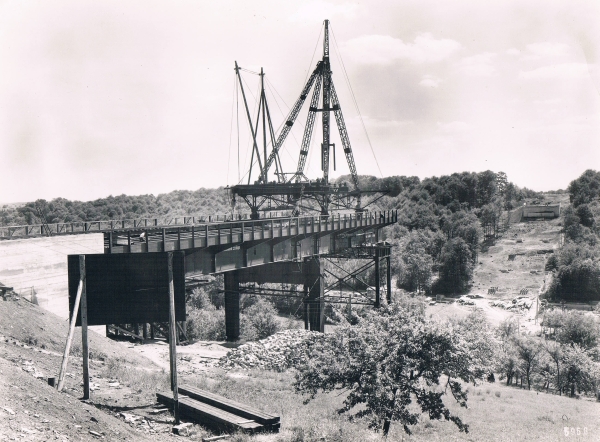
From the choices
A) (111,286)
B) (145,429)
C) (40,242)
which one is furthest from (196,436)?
(40,242)

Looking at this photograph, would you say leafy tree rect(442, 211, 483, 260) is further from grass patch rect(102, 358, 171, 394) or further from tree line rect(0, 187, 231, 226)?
grass patch rect(102, 358, 171, 394)

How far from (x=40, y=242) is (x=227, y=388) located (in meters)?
13.6

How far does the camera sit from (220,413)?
509 inches

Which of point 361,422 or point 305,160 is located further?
point 305,160

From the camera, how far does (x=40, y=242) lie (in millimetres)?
24719

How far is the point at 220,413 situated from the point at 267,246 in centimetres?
1419

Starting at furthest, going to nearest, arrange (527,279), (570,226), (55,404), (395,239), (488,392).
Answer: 1. (395,239)
2. (570,226)
3. (527,279)
4. (488,392)
5. (55,404)

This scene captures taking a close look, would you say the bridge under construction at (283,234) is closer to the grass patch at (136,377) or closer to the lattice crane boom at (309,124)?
the lattice crane boom at (309,124)

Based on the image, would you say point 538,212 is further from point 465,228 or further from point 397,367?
point 397,367

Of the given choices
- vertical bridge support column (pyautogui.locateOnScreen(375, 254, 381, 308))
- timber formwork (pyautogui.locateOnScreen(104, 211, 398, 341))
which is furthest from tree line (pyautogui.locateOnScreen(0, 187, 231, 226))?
timber formwork (pyautogui.locateOnScreen(104, 211, 398, 341))

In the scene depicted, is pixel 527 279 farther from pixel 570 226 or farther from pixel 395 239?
pixel 395 239

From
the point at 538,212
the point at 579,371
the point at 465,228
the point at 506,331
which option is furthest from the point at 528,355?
the point at 538,212

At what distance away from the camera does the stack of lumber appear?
12273mm

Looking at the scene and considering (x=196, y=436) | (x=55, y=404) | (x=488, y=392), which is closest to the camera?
(x=55, y=404)
